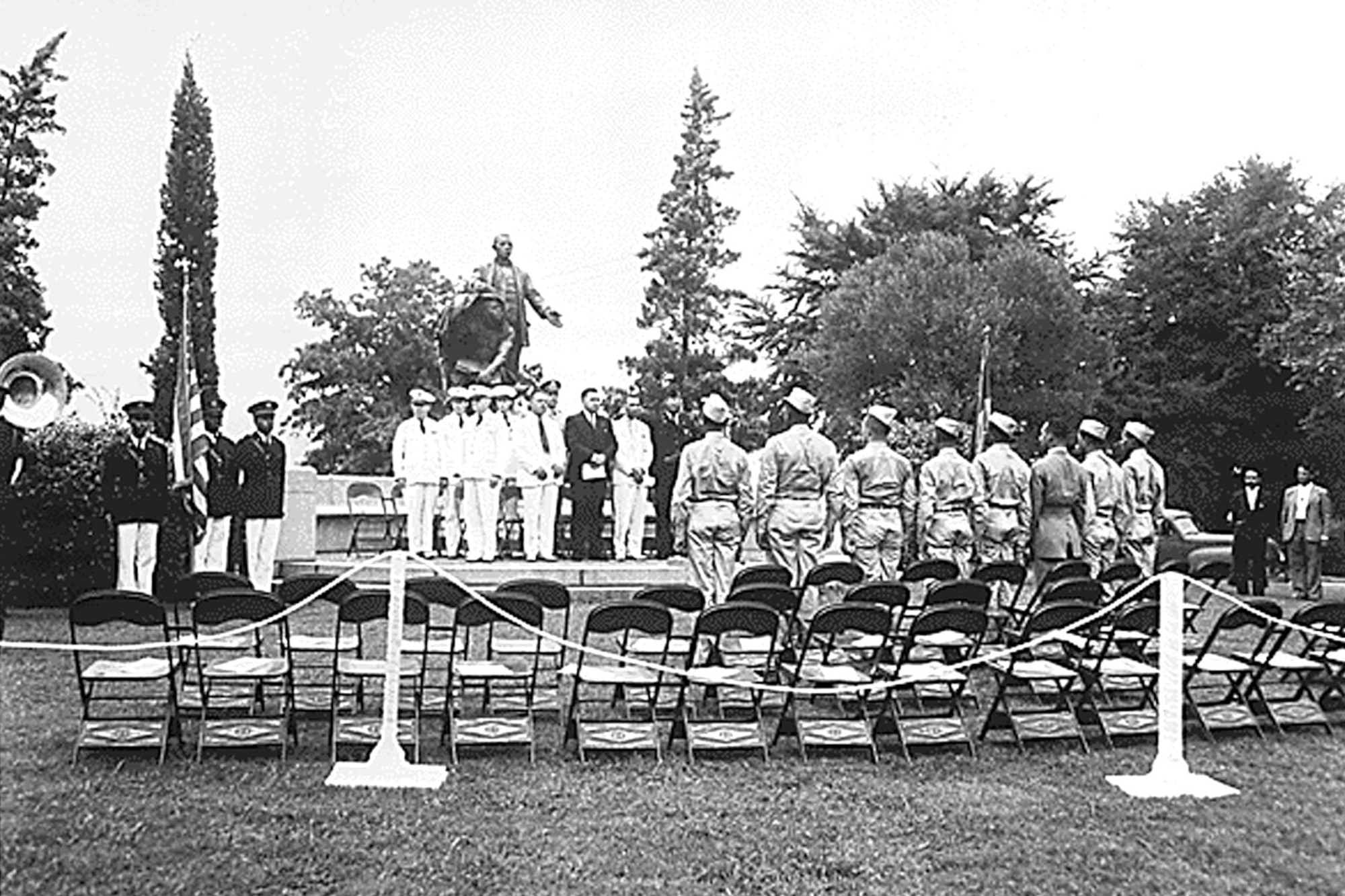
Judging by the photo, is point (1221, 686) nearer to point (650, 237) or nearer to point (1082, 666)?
point (1082, 666)

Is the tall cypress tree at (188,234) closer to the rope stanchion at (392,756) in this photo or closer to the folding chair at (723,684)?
the rope stanchion at (392,756)

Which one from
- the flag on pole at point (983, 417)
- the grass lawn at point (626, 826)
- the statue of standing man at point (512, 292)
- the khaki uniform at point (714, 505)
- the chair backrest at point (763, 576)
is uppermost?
the statue of standing man at point (512, 292)

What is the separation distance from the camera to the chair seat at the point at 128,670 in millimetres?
5645

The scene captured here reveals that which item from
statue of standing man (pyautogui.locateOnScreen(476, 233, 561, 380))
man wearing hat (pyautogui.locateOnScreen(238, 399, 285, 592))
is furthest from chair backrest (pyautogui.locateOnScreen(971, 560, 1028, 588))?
statue of standing man (pyautogui.locateOnScreen(476, 233, 561, 380))

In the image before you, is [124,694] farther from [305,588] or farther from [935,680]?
[935,680]

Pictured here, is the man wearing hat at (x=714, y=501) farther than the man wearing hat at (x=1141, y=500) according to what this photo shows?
No

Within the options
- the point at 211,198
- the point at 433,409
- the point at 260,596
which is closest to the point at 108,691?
the point at 260,596

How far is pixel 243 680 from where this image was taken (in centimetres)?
619

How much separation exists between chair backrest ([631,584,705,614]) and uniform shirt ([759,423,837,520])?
9.85ft

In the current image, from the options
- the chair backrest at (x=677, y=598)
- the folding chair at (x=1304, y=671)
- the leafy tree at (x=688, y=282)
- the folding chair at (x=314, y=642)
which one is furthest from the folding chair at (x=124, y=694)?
the leafy tree at (x=688, y=282)

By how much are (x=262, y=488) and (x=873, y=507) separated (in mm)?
4515

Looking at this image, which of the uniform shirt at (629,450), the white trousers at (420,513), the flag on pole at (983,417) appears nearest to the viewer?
the white trousers at (420,513)

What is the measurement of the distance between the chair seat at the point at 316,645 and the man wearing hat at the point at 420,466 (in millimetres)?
5127

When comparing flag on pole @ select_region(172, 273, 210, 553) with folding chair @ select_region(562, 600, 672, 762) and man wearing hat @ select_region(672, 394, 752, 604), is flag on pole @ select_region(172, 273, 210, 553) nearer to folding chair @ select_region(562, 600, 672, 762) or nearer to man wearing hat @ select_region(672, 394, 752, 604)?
man wearing hat @ select_region(672, 394, 752, 604)
